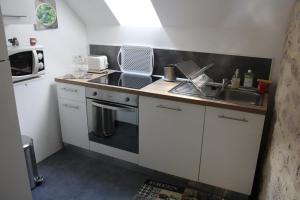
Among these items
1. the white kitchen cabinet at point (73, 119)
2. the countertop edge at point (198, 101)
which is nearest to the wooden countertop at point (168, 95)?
the countertop edge at point (198, 101)

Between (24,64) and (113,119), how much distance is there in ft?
3.16

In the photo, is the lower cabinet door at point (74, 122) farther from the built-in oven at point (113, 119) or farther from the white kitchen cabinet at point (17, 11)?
the white kitchen cabinet at point (17, 11)

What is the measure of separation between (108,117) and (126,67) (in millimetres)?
608

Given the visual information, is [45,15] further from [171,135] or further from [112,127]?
[171,135]

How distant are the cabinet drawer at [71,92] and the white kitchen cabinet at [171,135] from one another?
0.64 metres

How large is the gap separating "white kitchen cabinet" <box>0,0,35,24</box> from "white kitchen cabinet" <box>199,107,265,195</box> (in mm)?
1538

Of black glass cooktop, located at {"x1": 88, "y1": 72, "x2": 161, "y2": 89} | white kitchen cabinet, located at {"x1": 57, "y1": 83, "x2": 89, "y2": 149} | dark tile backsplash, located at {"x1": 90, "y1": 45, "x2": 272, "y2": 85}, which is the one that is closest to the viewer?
dark tile backsplash, located at {"x1": 90, "y1": 45, "x2": 272, "y2": 85}

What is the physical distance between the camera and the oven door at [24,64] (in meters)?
1.97

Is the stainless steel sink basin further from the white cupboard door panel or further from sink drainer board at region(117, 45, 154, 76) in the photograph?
the white cupboard door panel

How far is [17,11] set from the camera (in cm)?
181

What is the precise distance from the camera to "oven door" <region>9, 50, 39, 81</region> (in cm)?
197

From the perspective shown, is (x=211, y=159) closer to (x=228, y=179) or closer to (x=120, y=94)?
(x=228, y=179)

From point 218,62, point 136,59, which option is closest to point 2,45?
point 136,59

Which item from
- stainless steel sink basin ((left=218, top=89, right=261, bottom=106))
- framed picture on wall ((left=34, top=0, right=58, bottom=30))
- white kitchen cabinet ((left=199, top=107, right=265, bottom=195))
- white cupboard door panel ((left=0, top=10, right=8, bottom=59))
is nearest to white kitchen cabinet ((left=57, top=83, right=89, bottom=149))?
framed picture on wall ((left=34, top=0, right=58, bottom=30))
